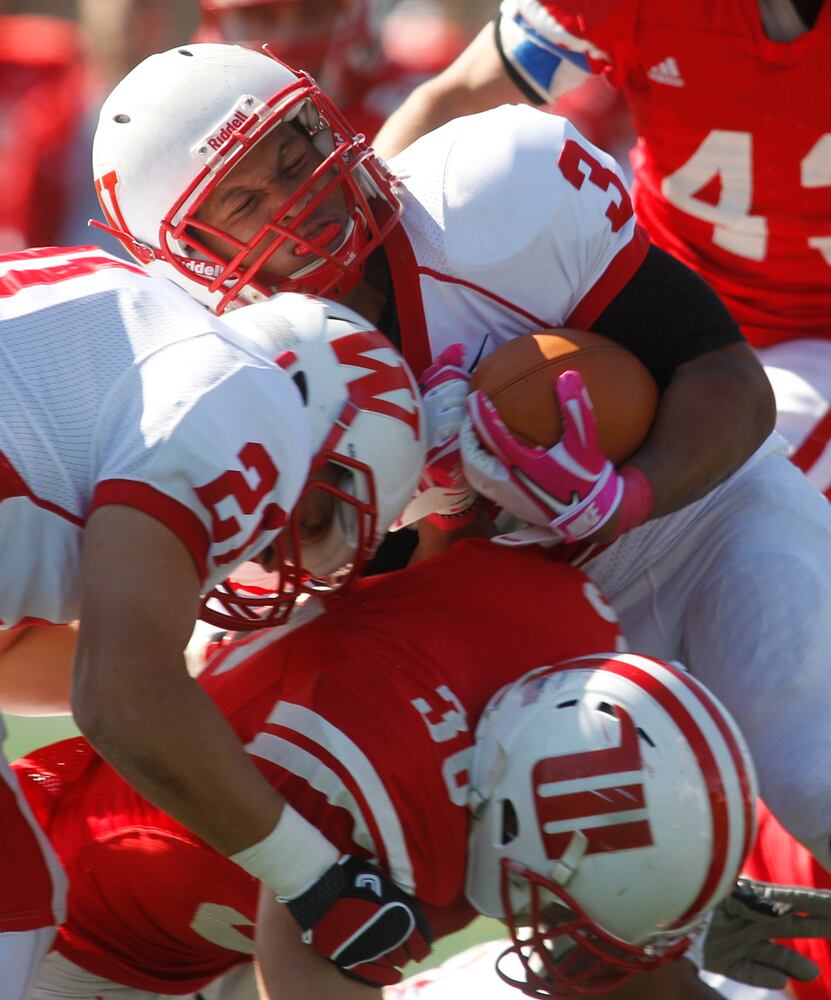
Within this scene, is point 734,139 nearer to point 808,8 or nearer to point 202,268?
point 808,8

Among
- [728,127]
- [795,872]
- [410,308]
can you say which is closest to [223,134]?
[410,308]

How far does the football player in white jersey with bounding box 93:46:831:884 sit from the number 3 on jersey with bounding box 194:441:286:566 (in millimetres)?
482

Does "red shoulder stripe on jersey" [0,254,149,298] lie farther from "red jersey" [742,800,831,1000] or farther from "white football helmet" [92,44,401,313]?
"red jersey" [742,800,831,1000]

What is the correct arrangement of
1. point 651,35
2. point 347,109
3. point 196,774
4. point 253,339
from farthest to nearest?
point 347,109 → point 651,35 → point 253,339 → point 196,774

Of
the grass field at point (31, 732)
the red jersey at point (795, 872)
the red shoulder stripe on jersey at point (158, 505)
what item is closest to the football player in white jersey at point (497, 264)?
the red jersey at point (795, 872)

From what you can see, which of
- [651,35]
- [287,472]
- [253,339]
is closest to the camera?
[287,472]

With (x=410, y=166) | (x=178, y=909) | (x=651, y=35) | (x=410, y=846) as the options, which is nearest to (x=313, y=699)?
(x=410, y=846)

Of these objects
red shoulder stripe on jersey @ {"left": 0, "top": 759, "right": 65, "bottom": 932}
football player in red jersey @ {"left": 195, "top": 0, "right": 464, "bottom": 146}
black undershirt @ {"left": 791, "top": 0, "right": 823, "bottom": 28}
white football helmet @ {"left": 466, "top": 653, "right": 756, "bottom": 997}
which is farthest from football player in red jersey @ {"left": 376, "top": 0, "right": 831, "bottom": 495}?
football player in red jersey @ {"left": 195, "top": 0, "right": 464, "bottom": 146}

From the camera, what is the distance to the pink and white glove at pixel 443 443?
242cm

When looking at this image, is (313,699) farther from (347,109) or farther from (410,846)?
(347,109)

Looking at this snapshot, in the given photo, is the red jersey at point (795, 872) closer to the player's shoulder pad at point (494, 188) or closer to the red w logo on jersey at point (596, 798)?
the red w logo on jersey at point (596, 798)

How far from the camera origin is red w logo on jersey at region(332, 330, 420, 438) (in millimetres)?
2264

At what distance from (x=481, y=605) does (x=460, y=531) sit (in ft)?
1.05

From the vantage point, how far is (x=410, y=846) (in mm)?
2141
